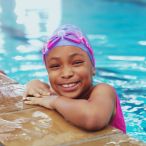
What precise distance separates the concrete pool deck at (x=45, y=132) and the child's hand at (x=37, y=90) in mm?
241

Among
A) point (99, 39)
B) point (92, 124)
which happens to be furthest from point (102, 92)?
point (99, 39)

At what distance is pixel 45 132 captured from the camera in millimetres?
2115

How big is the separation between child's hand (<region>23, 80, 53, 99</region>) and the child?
0.53ft

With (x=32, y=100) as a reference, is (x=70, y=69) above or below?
above

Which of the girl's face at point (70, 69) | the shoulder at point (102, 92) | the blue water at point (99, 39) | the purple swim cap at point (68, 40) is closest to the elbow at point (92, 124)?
the shoulder at point (102, 92)

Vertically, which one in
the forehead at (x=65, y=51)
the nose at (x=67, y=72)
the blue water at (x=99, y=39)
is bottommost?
the blue water at (x=99, y=39)

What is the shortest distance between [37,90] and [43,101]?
0.80 ft

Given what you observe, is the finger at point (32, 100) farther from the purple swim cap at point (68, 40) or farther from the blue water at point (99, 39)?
the blue water at point (99, 39)

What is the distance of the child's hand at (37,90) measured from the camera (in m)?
2.78

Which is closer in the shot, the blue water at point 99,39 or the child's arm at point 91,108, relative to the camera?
the child's arm at point 91,108

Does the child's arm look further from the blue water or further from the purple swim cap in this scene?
the blue water

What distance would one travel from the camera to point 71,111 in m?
2.26

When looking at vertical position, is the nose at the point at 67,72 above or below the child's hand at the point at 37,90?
above

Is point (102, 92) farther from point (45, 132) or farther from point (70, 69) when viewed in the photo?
point (45, 132)
